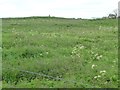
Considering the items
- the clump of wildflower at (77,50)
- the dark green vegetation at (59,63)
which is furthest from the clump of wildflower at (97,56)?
the clump of wildflower at (77,50)

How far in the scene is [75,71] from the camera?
16969 millimetres

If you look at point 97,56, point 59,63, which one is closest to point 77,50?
point 97,56

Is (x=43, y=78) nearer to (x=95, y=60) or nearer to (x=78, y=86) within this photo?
(x=78, y=86)

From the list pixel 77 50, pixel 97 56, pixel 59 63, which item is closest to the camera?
pixel 59 63

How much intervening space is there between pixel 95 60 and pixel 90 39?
7.85 meters

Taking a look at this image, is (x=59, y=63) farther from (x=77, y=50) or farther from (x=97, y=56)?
(x=77, y=50)

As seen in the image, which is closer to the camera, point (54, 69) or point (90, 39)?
point (54, 69)

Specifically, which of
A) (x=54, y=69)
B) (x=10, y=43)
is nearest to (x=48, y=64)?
(x=54, y=69)

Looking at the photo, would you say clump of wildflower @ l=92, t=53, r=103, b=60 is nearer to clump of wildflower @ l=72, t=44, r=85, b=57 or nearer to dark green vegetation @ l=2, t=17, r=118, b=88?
dark green vegetation @ l=2, t=17, r=118, b=88

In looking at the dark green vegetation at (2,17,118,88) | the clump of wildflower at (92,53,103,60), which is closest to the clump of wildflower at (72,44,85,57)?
the dark green vegetation at (2,17,118,88)

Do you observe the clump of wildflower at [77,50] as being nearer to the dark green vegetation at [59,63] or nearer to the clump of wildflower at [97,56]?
the dark green vegetation at [59,63]

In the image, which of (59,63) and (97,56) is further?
(97,56)

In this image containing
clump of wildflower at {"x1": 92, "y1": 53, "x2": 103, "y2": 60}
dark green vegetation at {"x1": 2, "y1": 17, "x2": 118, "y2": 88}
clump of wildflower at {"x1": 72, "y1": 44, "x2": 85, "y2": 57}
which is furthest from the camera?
clump of wildflower at {"x1": 72, "y1": 44, "x2": 85, "y2": 57}

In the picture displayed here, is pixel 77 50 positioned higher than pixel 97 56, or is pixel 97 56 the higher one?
pixel 77 50
